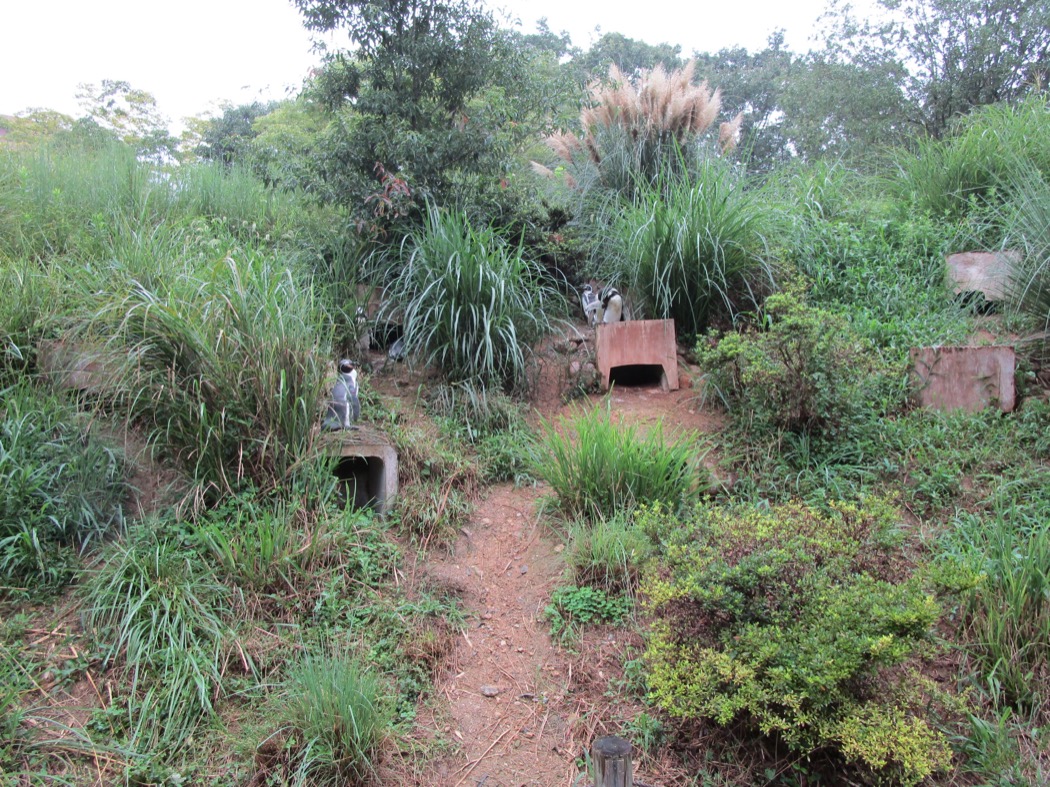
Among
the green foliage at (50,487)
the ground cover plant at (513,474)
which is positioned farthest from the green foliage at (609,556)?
the green foliage at (50,487)

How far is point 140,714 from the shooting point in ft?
9.38

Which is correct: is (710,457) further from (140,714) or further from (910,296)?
(140,714)

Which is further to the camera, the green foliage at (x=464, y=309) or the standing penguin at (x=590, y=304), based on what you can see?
the standing penguin at (x=590, y=304)

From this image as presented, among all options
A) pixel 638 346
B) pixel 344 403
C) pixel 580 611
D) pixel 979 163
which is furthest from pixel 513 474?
pixel 979 163

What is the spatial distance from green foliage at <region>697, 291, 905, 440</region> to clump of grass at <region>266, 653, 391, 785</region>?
271cm

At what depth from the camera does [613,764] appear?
206cm

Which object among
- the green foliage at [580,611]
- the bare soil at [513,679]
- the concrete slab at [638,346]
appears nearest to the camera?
the bare soil at [513,679]

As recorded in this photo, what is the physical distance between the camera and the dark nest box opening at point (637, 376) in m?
5.47

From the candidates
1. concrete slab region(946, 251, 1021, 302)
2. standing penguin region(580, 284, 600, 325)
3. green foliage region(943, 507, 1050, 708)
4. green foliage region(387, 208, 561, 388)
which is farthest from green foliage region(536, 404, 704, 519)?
concrete slab region(946, 251, 1021, 302)

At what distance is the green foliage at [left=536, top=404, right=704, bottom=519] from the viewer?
3.84 meters

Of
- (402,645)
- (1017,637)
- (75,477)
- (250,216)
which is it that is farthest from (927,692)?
(250,216)

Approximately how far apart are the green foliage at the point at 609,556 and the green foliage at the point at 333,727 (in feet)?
3.97

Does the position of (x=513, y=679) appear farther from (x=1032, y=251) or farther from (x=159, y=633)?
(x=1032, y=251)

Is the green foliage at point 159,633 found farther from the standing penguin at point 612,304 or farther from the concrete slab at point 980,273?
the concrete slab at point 980,273
